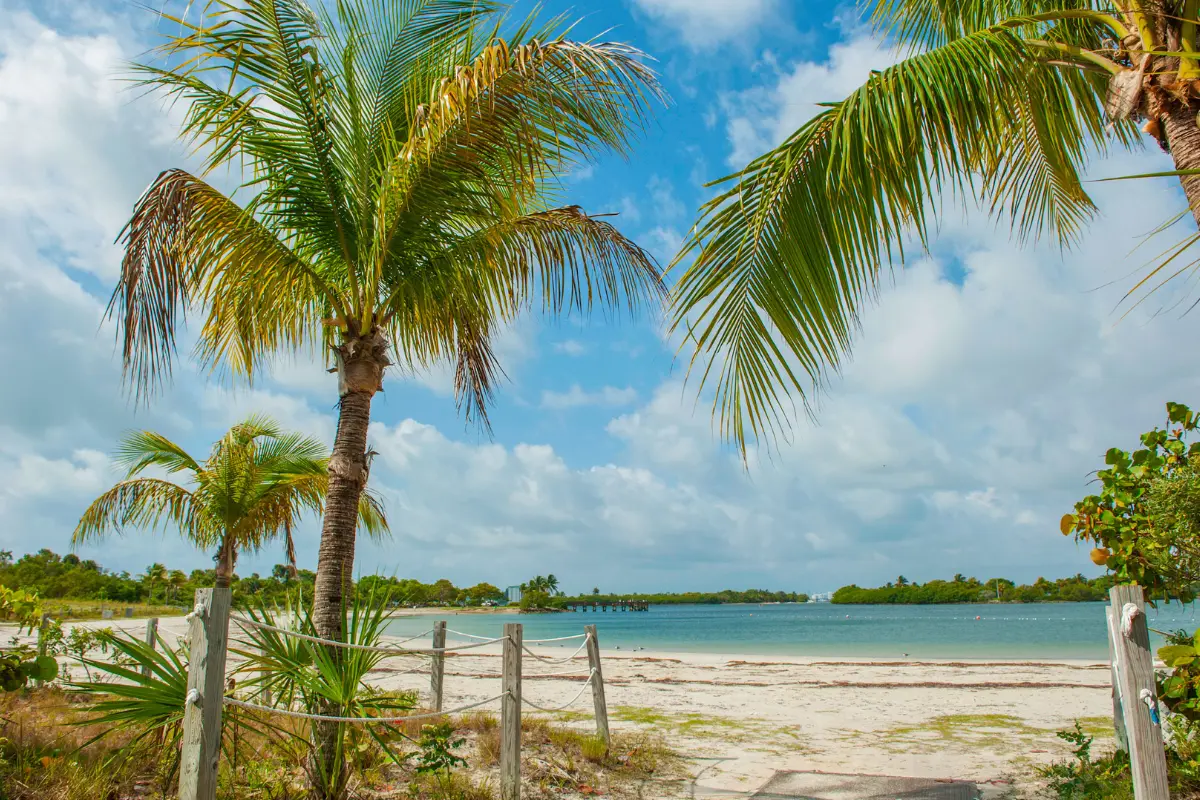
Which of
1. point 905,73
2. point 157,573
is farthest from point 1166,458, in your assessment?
point 157,573

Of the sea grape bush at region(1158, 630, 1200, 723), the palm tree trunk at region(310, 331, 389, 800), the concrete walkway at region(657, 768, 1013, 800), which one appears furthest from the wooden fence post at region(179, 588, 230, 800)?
the sea grape bush at region(1158, 630, 1200, 723)

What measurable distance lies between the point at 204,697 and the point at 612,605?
16665cm

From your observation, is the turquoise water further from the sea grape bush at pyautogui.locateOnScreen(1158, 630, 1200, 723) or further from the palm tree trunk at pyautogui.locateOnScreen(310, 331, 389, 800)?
the palm tree trunk at pyautogui.locateOnScreen(310, 331, 389, 800)

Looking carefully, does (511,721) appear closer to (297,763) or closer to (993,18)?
(297,763)

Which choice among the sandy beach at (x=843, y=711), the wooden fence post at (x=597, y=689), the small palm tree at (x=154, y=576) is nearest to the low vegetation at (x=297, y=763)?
the wooden fence post at (x=597, y=689)

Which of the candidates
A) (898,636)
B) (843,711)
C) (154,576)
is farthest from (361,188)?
(154,576)

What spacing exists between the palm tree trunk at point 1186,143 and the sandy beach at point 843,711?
4.46 m

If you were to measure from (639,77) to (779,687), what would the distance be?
461 inches

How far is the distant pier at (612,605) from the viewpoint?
159625 mm

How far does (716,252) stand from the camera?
152 inches

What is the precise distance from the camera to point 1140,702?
11.5ft

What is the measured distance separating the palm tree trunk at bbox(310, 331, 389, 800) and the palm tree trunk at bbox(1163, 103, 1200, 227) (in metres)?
5.12

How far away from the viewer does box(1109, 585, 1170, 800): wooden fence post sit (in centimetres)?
343

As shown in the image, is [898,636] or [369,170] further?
[898,636]
